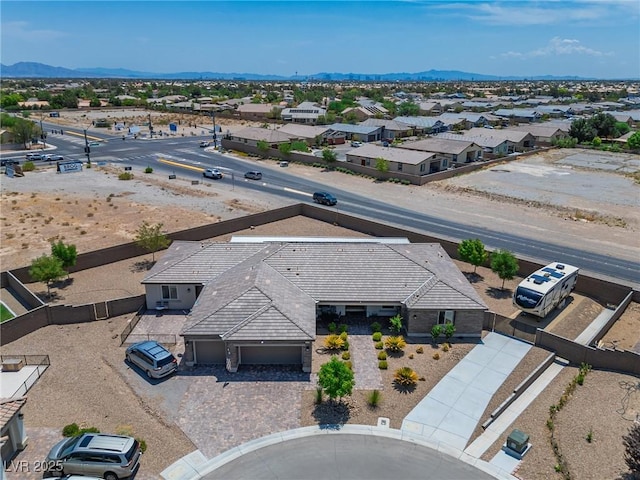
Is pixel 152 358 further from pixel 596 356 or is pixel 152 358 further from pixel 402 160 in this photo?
pixel 402 160

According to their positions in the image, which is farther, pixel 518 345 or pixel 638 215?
pixel 638 215

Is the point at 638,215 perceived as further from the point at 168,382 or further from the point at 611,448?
the point at 168,382

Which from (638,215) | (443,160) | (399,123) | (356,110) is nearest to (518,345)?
(638,215)

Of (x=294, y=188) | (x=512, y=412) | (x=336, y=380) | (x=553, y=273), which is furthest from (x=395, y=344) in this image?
(x=294, y=188)

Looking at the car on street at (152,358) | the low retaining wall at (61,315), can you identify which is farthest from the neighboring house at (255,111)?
the car on street at (152,358)

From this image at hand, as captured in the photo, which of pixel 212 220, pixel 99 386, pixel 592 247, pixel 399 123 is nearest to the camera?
pixel 99 386
